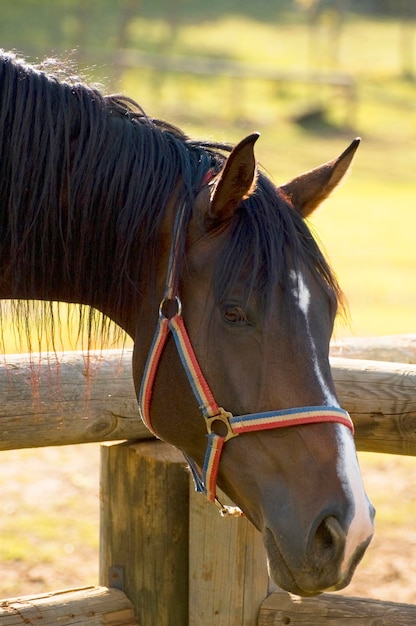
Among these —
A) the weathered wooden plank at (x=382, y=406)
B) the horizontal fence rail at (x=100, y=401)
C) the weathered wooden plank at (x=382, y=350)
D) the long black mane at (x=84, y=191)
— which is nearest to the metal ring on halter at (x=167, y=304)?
the long black mane at (x=84, y=191)

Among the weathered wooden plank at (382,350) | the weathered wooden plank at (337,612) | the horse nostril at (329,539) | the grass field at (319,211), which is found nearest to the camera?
the horse nostril at (329,539)

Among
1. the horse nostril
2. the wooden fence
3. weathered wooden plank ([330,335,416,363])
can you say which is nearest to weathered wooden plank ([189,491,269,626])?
the wooden fence

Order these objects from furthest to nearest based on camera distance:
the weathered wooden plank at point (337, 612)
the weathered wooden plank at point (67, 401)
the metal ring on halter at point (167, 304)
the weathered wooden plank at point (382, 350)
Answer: the weathered wooden plank at point (382, 350), the weathered wooden plank at point (337, 612), the weathered wooden plank at point (67, 401), the metal ring on halter at point (167, 304)

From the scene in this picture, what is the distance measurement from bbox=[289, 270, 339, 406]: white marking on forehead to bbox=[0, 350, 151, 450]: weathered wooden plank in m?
0.89

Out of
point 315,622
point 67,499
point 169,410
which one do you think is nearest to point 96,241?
point 169,410

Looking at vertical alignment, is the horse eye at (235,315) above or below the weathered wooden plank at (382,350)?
above

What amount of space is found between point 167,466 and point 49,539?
227 centimetres

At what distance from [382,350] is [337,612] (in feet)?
3.69

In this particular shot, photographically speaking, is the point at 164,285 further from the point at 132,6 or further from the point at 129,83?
the point at 132,6

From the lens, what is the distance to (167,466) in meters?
3.13

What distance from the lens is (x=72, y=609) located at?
2951 millimetres

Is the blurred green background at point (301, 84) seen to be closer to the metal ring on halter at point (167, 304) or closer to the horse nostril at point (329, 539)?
the metal ring on halter at point (167, 304)

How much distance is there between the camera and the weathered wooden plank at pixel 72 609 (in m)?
2.86

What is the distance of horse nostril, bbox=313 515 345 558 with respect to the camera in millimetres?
1963
